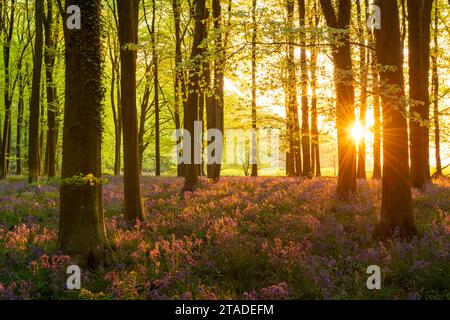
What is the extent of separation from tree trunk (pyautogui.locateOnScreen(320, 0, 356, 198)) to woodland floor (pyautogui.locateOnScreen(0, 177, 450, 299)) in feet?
3.68

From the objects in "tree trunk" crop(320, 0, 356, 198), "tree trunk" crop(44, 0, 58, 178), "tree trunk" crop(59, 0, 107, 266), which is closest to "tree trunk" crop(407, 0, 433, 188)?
"tree trunk" crop(320, 0, 356, 198)

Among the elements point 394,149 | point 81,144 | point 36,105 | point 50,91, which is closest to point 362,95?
point 394,149

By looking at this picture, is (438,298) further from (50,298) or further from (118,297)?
(50,298)

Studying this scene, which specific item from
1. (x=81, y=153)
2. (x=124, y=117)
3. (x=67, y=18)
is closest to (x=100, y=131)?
(x=81, y=153)

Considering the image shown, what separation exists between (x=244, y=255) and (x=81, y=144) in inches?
157

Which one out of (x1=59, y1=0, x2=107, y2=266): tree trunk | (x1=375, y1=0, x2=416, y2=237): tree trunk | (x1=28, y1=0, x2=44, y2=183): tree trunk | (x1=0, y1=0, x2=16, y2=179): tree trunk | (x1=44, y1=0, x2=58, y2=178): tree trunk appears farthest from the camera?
(x1=0, y1=0, x2=16, y2=179): tree trunk

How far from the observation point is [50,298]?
6.47 metres

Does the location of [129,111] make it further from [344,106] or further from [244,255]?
[344,106]

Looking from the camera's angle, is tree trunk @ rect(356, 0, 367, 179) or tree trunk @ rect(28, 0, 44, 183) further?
tree trunk @ rect(28, 0, 44, 183)

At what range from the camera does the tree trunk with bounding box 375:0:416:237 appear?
29.6ft

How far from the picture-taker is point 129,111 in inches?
427

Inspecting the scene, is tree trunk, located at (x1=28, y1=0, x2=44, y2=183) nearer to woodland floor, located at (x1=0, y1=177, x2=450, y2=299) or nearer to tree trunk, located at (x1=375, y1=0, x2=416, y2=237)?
woodland floor, located at (x1=0, y1=177, x2=450, y2=299)
